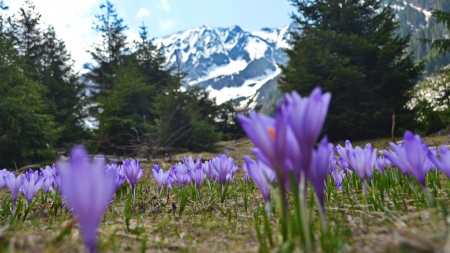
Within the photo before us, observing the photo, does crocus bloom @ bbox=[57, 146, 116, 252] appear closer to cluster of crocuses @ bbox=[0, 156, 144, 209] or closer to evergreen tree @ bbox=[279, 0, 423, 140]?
cluster of crocuses @ bbox=[0, 156, 144, 209]

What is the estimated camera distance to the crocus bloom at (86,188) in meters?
0.66

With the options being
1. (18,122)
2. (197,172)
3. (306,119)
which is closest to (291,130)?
(306,119)

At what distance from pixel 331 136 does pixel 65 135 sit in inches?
464

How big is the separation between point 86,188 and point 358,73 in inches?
501

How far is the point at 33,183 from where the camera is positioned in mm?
2084

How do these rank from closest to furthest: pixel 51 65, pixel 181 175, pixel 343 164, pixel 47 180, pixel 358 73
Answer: pixel 47 180 < pixel 343 164 < pixel 181 175 < pixel 358 73 < pixel 51 65

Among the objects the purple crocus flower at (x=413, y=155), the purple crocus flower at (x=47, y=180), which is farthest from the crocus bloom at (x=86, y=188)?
the purple crocus flower at (x=47, y=180)

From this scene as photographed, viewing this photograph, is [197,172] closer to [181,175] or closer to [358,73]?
[181,175]

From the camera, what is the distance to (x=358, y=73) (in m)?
12.0

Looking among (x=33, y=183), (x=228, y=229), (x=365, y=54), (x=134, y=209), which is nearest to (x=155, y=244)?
(x=228, y=229)

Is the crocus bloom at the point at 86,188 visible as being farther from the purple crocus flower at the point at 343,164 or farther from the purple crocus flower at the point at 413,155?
the purple crocus flower at the point at 343,164

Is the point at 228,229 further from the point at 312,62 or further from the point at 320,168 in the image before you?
the point at 312,62

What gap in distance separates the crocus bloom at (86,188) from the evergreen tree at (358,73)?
40.4ft

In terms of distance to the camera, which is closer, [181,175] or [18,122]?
[181,175]
